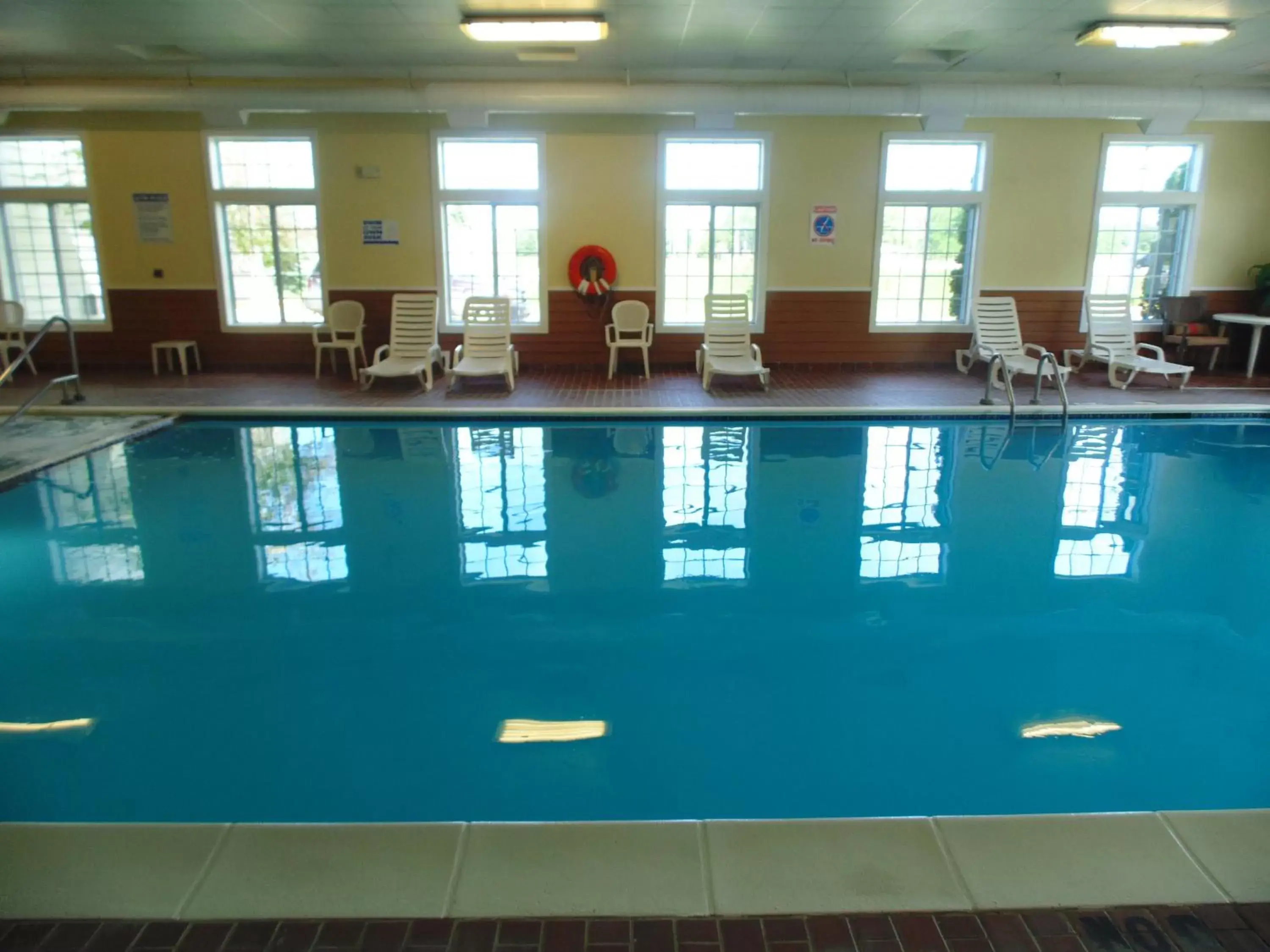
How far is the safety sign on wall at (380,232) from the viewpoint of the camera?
9.54 meters

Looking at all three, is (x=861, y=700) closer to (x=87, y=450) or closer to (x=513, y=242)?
(x=87, y=450)

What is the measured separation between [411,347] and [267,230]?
2374 mm

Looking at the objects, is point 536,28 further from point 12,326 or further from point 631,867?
point 12,326

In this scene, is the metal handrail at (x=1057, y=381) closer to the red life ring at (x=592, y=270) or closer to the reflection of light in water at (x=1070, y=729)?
the red life ring at (x=592, y=270)

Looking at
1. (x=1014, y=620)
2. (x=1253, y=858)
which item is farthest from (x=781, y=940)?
(x=1014, y=620)

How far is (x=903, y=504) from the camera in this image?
17.6 ft

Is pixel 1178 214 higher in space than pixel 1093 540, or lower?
higher

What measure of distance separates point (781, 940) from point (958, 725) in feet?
4.57

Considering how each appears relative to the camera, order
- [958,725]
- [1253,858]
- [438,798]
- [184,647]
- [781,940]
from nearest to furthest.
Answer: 1. [781,940]
2. [1253,858]
3. [438,798]
4. [958,725]
5. [184,647]

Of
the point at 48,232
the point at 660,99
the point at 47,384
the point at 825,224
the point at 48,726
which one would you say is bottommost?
the point at 48,726

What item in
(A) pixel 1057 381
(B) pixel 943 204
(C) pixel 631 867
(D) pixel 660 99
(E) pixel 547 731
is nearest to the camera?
(C) pixel 631 867

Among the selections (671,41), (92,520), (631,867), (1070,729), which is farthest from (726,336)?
(631,867)

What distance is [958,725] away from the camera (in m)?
2.90

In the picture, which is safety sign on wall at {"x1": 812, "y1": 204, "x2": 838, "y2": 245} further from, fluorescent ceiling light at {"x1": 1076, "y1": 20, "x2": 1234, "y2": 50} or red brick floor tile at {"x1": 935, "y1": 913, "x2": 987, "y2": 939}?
red brick floor tile at {"x1": 935, "y1": 913, "x2": 987, "y2": 939}
